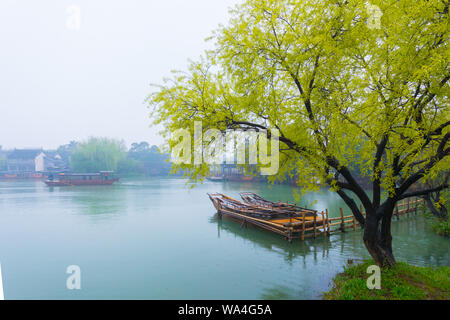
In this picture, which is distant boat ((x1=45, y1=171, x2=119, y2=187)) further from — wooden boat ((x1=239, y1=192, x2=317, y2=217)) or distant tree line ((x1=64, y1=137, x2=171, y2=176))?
wooden boat ((x1=239, y1=192, x2=317, y2=217))

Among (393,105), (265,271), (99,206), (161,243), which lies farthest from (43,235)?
(393,105)

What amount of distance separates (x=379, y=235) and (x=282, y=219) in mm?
6401

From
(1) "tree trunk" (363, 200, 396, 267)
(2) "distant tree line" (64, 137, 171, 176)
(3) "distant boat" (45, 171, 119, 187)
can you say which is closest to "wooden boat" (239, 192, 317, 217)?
(1) "tree trunk" (363, 200, 396, 267)

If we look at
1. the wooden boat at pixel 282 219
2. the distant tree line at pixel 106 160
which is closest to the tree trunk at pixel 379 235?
the wooden boat at pixel 282 219

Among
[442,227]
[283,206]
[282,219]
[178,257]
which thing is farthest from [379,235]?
[283,206]

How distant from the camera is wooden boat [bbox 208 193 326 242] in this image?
437 inches

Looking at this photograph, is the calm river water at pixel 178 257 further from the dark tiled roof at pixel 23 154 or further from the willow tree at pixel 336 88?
the dark tiled roof at pixel 23 154

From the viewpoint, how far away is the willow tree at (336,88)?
4.88 meters

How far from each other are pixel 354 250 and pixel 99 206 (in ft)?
68.2

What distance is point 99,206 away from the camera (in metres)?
22.8
